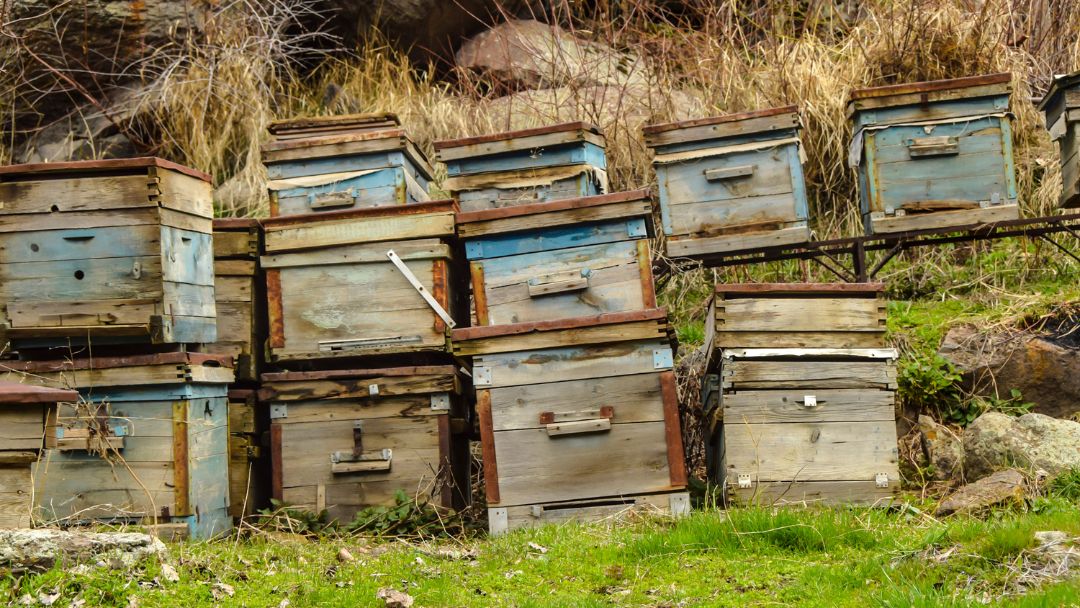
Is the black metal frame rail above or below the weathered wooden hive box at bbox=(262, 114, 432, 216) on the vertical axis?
below

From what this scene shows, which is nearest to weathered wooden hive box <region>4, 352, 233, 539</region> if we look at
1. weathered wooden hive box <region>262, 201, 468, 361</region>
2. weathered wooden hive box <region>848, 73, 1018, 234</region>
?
weathered wooden hive box <region>262, 201, 468, 361</region>

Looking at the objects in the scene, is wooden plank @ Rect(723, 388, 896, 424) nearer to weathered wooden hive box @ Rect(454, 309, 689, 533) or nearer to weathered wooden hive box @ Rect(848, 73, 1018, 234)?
weathered wooden hive box @ Rect(454, 309, 689, 533)

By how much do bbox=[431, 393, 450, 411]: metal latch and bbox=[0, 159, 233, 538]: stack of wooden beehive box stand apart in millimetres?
1108

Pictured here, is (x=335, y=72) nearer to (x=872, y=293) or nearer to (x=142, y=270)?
(x=142, y=270)

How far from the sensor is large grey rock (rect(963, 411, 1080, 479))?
214 inches

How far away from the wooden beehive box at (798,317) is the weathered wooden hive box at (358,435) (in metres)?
1.51

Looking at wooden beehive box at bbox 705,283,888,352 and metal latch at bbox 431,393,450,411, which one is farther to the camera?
metal latch at bbox 431,393,450,411

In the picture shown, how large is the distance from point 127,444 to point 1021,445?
14.6 feet

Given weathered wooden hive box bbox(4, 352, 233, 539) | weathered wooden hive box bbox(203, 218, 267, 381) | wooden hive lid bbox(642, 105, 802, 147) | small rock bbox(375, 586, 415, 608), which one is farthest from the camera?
wooden hive lid bbox(642, 105, 802, 147)

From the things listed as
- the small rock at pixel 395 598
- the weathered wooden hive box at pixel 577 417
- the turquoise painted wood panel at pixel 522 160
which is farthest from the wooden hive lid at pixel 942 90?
the small rock at pixel 395 598

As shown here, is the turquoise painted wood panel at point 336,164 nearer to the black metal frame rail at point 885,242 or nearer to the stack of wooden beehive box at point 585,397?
the stack of wooden beehive box at point 585,397

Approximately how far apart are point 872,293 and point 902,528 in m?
A: 1.35

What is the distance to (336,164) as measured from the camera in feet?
21.9

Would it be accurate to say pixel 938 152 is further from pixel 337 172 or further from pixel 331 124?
pixel 331 124
